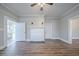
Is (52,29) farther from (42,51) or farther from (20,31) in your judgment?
(42,51)

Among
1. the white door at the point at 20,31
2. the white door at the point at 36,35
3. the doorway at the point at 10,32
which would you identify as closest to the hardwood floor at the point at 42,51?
the doorway at the point at 10,32

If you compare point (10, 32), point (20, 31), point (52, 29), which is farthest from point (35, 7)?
point (52, 29)

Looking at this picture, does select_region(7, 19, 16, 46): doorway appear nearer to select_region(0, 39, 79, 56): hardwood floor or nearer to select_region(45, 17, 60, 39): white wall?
select_region(0, 39, 79, 56): hardwood floor

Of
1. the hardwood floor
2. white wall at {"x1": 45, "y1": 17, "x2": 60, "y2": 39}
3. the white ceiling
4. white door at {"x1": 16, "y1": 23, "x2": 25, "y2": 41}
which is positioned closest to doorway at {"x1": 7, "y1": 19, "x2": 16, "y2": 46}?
white door at {"x1": 16, "y1": 23, "x2": 25, "y2": 41}

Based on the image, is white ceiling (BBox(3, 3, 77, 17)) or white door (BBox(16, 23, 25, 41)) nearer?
white ceiling (BBox(3, 3, 77, 17))

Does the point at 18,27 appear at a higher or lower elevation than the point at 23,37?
higher

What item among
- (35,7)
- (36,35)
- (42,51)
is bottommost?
(42,51)

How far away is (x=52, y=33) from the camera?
418 inches

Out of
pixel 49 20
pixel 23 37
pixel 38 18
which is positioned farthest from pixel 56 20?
pixel 23 37

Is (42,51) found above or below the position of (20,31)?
below

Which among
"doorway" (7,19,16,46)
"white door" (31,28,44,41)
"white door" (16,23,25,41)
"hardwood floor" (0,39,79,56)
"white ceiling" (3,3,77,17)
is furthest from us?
"white door" (16,23,25,41)

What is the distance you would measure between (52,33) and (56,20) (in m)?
1.46

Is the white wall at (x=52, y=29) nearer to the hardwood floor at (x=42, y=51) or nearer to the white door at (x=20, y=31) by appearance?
the white door at (x=20, y=31)

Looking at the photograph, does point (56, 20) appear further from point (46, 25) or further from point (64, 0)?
point (64, 0)
